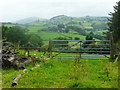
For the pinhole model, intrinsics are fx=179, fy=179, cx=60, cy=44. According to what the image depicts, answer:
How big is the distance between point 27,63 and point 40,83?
4563 millimetres

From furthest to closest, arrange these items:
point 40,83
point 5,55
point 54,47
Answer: point 54,47
point 5,55
point 40,83

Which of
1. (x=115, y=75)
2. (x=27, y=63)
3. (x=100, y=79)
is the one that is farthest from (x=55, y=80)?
(x=27, y=63)

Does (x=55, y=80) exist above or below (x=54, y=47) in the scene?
below

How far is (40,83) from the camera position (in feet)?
27.2

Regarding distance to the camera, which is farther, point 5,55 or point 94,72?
point 5,55

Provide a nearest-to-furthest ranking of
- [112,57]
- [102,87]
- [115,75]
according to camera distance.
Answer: [102,87] < [115,75] < [112,57]

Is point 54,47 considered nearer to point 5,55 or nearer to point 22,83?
point 5,55

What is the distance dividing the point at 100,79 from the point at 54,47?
290 inches

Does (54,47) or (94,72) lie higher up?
(54,47)

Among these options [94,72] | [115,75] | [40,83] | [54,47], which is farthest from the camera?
[54,47]

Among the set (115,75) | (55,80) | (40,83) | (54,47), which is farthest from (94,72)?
(54,47)

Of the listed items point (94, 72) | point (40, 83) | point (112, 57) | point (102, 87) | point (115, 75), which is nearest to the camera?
point (102, 87)

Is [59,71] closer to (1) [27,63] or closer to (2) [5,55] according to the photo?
(1) [27,63]

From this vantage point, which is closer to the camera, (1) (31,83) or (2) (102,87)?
(2) (102,87)
